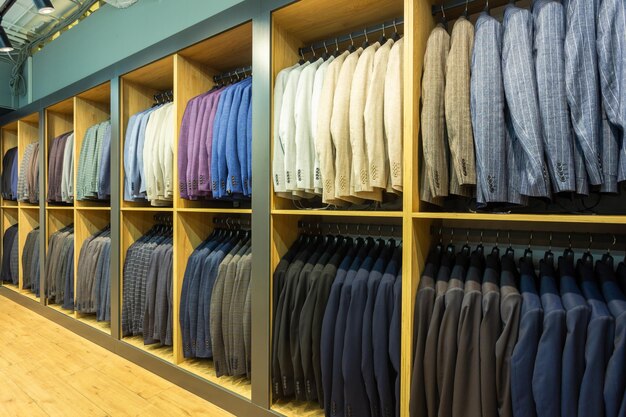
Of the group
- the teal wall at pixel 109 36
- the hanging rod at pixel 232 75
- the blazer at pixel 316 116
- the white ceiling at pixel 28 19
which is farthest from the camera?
the white ceiling at pixel 28 19

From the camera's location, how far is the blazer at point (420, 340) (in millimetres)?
1275

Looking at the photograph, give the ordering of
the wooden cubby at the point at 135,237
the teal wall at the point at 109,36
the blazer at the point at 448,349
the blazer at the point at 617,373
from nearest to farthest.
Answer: the blazer at the point at 617,373, the blazer at the point at 448,349, the wooden cubby at the point at 135,237, the teal wall at the point at 109,36

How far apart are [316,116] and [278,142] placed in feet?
0.75

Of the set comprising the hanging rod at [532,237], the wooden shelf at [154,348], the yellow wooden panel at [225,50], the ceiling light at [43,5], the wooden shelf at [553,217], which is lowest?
the wooden shelf at [154,348]

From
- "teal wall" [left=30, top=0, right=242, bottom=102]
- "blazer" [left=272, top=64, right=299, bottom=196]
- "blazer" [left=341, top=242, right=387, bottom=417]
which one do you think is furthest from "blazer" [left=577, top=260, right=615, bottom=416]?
"teal wall" [left=30, top=0, right=242, bottom=102]

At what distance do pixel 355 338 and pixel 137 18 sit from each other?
3242mm

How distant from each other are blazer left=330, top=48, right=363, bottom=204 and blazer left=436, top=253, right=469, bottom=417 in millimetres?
547

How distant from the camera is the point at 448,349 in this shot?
1.20 meters

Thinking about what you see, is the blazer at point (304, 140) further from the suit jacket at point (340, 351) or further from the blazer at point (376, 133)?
the suit jacket at point (340, 351)

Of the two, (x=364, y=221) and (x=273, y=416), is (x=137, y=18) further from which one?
(x=273, y=416)

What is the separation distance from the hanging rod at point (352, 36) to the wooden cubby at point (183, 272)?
1.19 meters

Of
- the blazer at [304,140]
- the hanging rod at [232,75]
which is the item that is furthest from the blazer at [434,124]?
the hanging rod at [232,75]

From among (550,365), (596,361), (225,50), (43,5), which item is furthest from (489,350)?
(43,5)

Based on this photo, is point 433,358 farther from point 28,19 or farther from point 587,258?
point 28,19
